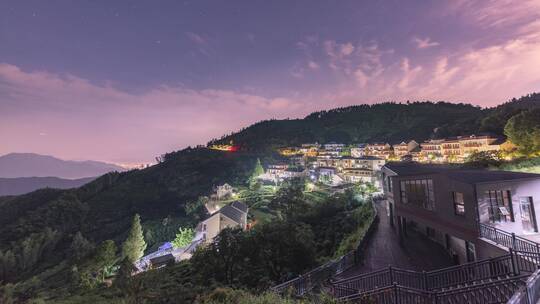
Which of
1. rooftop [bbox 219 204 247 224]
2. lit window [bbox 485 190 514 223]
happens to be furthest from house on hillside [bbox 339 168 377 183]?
lit window [bbox 485 190 514 223]

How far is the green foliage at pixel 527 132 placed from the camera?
38.6 meters

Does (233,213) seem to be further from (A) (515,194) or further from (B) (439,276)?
(A) (515,194)

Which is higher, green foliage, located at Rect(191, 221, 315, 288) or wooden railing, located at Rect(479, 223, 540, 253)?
wooden railing, located at Rect(479, 223, 540, 253)

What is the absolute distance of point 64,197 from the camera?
108125 mm

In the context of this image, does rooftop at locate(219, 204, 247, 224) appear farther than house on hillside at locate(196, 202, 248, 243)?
Yes

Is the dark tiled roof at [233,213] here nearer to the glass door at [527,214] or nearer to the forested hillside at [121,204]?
the forested hillside at [121,204]

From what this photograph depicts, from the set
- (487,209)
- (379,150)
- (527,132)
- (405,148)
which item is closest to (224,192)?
(379,150)

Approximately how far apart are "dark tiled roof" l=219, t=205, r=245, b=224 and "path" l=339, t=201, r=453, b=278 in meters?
35.2

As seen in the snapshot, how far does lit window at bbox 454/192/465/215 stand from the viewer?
45.2 ft

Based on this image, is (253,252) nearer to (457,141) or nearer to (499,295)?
(499,295)

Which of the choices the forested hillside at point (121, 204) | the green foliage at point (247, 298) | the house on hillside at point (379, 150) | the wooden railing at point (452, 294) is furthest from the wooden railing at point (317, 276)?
the house on hillside at point (379, 150)

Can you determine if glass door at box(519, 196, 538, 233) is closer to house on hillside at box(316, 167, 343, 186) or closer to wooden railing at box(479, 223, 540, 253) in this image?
wooden railing at box(479, 223, 540, 253)

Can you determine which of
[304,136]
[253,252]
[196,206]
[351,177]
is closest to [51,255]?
[196,206]

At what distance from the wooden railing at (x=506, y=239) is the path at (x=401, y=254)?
13.6 ft
